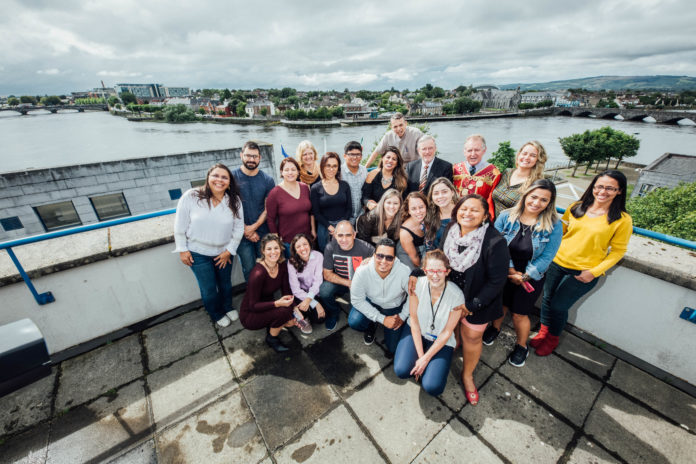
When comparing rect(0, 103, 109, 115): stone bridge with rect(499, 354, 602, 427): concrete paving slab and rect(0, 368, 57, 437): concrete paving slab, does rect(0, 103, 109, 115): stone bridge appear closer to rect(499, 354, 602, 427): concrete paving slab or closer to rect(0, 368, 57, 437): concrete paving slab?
rect(0, 368, 57, 437): concrete paving slab

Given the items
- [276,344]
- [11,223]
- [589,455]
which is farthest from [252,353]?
[11,223]

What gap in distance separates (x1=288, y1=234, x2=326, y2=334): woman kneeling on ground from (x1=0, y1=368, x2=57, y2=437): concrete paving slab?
235cm

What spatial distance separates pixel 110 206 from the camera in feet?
28.7

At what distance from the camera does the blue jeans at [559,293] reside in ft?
8.73

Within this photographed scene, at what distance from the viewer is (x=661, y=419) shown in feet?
7.66

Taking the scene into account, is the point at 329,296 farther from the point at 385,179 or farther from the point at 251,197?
the point at 385,179

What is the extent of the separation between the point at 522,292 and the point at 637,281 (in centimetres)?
112

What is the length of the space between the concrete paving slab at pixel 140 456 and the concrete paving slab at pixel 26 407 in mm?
936

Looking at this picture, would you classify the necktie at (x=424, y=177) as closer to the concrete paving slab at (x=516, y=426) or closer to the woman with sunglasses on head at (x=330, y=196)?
the woman with sunglasses on head at (x=330, y=196)

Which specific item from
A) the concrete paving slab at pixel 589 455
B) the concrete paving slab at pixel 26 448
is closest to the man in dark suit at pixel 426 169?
the concrete paving slab at pixel 589 455

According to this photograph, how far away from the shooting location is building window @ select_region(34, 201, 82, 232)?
27.0 ft

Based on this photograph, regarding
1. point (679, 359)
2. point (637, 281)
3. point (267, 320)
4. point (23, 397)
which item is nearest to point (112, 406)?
point (23, 397)

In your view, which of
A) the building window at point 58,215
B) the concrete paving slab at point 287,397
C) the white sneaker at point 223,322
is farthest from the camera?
the building window at point 58,215

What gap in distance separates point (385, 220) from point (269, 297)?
162 cm
